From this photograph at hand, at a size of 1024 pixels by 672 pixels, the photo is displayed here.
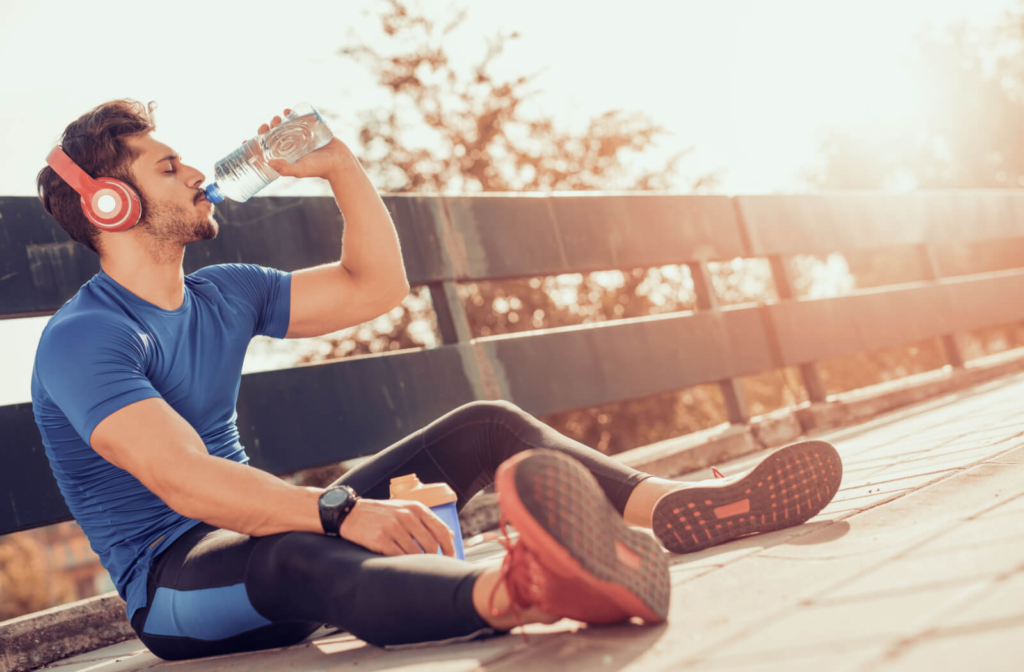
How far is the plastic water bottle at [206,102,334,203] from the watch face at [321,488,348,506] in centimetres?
109

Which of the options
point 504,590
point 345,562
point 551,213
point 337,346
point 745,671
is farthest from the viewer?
point 337,346

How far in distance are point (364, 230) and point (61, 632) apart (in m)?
1.60

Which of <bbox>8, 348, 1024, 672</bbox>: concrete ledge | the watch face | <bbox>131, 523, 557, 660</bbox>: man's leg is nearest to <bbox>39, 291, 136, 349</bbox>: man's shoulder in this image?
<bbox>131, 523, 557, 660</bbox>: man's leg

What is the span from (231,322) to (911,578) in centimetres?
184

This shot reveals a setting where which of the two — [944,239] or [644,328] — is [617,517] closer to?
[644,328]

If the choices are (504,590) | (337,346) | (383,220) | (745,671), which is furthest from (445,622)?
(337,346)

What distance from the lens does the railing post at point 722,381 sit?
18.5ft

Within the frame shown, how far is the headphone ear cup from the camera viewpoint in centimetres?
226

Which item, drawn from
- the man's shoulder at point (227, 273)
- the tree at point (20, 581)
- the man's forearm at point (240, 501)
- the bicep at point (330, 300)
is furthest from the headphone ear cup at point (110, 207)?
the tree at point (20, 581)

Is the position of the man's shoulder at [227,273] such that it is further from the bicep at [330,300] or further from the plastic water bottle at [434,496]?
the plastic water bottle at [434,496]

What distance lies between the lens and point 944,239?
8.45 metres

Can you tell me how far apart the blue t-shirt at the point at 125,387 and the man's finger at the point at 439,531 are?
66 centimetres

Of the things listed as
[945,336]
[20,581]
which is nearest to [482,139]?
[945,336]

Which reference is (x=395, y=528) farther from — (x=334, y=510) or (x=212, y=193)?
(x=212, y=193)
